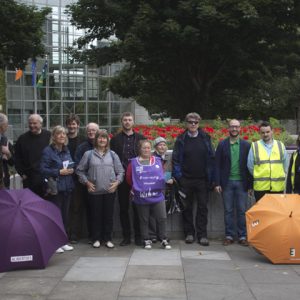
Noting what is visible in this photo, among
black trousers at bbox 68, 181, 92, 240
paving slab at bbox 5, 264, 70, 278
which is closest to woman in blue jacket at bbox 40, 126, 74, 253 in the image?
black trousers at bbox 68, 181, 92, 240

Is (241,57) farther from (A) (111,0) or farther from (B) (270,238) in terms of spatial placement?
(B) (270,238)

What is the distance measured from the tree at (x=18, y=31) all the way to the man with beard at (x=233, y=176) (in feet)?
54.5

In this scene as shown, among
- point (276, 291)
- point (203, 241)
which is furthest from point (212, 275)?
point (203, 241)

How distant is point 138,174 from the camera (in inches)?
298

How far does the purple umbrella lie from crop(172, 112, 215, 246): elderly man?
2.22 meters

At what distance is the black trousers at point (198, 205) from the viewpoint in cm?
798

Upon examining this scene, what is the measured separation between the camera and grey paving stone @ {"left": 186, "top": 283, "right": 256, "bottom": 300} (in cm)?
540

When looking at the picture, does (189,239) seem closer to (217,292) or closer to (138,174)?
(138,174)

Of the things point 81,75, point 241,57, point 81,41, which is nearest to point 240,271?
point 241,57

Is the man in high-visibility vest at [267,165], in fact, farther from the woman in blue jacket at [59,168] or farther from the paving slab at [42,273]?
the paving slab at [42,273]

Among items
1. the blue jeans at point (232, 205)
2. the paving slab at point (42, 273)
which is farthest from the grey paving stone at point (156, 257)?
the blue jeans at point (232, 205)

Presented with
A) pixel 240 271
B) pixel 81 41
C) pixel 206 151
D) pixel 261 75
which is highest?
pixel 81 41

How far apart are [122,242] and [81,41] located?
22035 millimetres

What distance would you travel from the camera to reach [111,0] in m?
23.5
